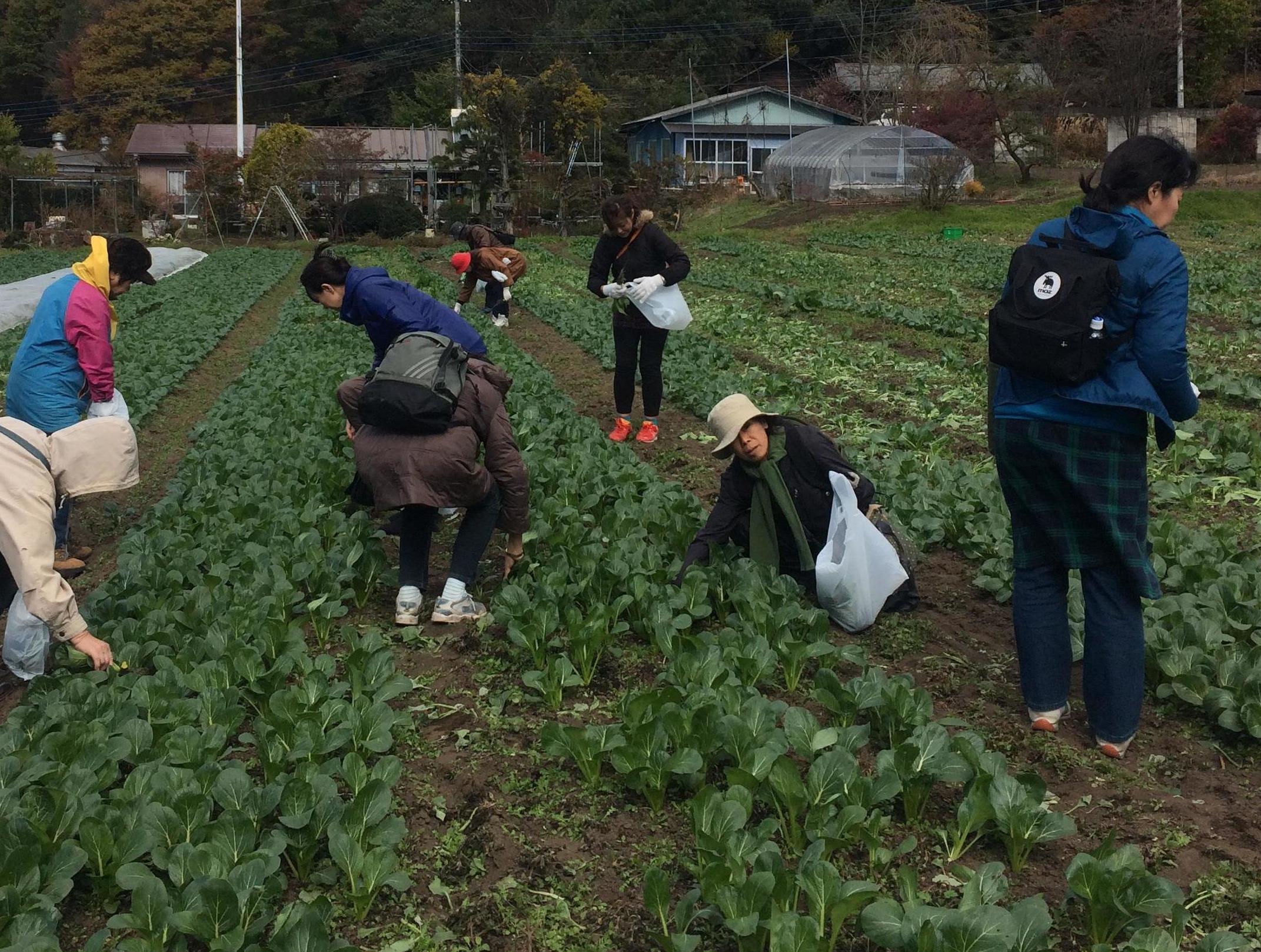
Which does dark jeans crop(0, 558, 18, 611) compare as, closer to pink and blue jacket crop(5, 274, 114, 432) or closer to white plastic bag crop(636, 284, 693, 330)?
pink and blue jacket crop(5, 274, 114, 432)

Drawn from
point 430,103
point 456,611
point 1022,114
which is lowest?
point 456,611

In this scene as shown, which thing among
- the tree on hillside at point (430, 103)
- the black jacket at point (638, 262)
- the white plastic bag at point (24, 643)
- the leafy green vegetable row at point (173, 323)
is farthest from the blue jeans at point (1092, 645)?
the tree on hillside at point (430, 103)

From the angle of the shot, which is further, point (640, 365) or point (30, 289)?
point (30, 289)

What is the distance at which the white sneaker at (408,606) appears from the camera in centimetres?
538

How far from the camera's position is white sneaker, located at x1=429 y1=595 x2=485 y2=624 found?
5.35 m

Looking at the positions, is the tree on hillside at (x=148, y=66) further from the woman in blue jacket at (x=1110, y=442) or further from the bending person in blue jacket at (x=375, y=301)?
the woman in blue jacket at (x=1110, y=442)

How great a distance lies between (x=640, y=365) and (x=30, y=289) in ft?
53.7

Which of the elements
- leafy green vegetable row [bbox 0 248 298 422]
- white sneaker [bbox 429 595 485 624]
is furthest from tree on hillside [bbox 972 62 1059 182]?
white sneaker [bbox 429 595 485 624]

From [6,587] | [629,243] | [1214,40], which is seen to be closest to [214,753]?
[6,587]

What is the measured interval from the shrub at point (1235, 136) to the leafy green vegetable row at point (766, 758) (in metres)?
34.7

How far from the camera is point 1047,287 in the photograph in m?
3.68

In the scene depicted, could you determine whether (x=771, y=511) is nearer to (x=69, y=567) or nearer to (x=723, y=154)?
(x=69, y=567)

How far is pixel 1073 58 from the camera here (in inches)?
1636

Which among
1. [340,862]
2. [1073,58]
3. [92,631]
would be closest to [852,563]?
[340,862]
